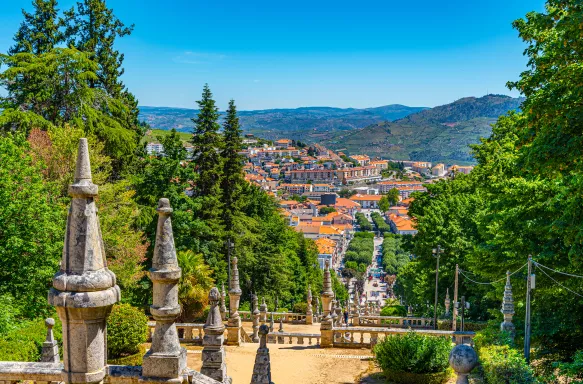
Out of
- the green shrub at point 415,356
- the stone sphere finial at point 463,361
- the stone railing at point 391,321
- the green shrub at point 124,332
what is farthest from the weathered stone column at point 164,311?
the stone railing at point 391,321

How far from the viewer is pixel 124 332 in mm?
14227

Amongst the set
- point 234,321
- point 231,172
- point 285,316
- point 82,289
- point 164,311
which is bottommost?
point 285,316

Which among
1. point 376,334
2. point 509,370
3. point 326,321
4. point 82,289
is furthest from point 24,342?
point 376,334

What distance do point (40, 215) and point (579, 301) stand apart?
50.5ft

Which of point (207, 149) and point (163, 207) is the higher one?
point (207, 149)

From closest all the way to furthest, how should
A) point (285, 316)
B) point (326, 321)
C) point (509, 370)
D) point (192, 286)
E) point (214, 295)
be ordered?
point (509, 370) → point (214, 295) → point (326, 321) → point (192, 286) → point (285, 316)

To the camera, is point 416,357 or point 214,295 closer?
point 214,295

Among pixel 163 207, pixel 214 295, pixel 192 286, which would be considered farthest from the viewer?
pixel 192 286

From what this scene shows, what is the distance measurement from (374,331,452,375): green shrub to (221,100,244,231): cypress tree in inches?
788

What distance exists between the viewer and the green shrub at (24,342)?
1085cm

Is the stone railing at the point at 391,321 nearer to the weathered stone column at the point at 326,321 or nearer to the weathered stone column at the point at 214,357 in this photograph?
the weathered stone column at the point at 326,321

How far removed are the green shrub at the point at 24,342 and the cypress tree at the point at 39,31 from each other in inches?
727

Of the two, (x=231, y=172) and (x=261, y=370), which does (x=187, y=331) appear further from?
(x=231, y=172)

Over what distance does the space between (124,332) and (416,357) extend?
25.3 feet
